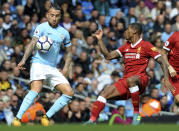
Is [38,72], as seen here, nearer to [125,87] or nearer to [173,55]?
[125,87]

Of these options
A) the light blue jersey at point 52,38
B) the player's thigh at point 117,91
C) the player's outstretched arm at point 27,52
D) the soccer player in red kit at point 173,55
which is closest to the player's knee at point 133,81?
the player's thigh at point 117,91

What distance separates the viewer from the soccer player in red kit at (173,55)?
11477 mm

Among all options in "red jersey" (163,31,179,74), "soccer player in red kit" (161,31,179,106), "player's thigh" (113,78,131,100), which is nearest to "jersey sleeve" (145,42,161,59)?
"soccer player in red kit" (161,31,179,106)

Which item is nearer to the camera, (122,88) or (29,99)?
(29,99)

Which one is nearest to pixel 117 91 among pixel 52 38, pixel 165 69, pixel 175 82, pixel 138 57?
pixel 138 57

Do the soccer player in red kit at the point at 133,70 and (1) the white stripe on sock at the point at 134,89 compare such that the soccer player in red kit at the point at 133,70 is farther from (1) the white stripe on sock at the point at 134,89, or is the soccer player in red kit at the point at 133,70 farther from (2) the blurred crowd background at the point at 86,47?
(2) the blurred crowd background at the point at 86,47

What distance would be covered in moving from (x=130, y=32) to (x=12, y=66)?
5.94 meters

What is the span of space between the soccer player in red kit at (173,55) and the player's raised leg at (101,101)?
1.29 metres

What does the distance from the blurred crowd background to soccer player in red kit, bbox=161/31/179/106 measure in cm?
302

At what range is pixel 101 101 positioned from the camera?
35.2ft

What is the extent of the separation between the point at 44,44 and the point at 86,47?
7.66 meters

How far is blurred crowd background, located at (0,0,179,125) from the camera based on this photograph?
15289mm

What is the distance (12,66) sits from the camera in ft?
53.8

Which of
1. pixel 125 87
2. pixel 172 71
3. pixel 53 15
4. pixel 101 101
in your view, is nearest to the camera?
pixel 101 101
